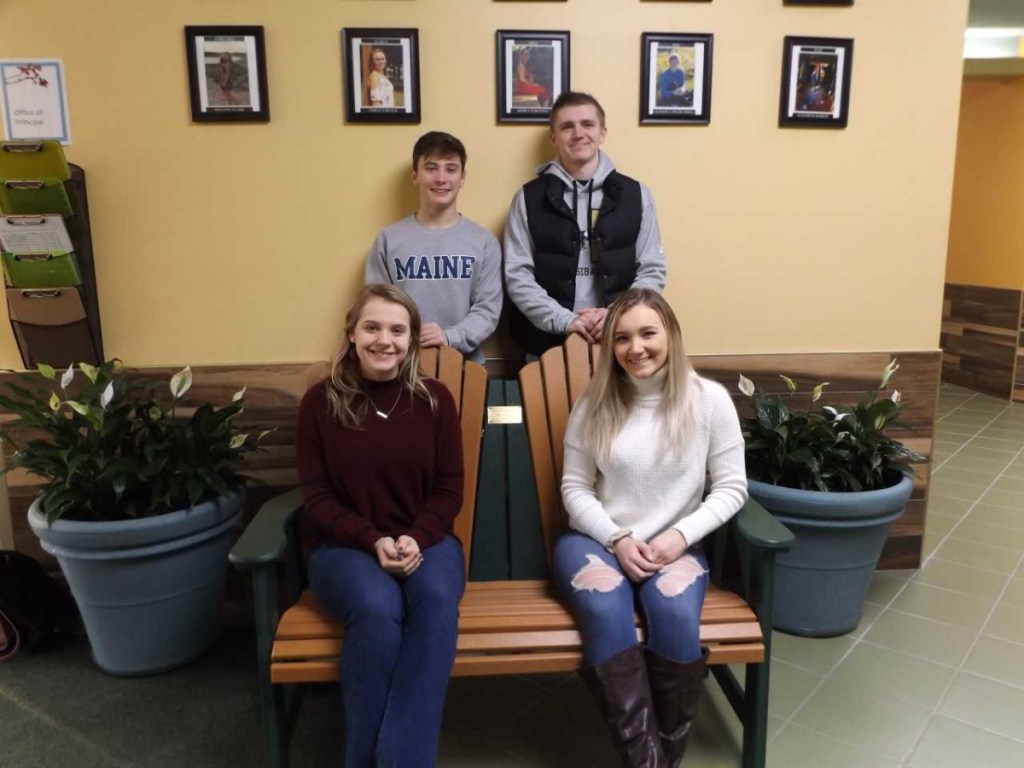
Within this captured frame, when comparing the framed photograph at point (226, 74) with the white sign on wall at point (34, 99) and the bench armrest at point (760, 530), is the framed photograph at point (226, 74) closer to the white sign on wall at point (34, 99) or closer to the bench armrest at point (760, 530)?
the white sign on wall at point (34, 99)

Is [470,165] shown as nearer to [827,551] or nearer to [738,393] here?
[738,393]

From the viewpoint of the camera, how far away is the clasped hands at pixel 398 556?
1.64 m

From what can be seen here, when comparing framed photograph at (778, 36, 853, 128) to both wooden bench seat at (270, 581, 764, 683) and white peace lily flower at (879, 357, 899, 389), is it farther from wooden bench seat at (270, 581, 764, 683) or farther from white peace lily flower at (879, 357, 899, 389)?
wooden bench seat at (270, 581, 764, 683)

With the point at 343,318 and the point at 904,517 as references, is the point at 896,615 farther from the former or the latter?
the point at 343,318

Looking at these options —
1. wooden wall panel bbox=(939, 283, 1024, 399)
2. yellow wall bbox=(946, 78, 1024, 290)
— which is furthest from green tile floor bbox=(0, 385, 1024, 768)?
yellow wall bbox=(946, 78, 1024, 290)

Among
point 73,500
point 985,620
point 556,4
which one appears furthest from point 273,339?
point 985,620

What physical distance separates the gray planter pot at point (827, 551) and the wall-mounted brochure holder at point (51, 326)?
2054 mm

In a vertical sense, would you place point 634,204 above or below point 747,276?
above

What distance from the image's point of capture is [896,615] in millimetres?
2432

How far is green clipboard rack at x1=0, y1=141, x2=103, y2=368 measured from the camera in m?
2.11

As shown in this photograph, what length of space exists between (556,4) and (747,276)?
1.04 metres

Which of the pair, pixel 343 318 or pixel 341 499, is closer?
pixel 341 499

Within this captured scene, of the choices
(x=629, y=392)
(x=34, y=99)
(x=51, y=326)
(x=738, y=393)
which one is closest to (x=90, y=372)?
(x=51, y=326)

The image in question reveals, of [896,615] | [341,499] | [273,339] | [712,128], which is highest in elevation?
[712,128]
